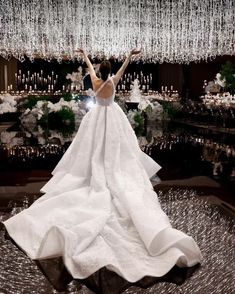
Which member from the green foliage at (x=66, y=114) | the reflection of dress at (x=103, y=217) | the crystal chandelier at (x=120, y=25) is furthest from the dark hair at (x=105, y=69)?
the green foliage at (x=66, y=114)

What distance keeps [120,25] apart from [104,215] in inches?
390

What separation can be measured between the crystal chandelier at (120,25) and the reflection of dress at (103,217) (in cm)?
730

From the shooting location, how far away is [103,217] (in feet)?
11.0

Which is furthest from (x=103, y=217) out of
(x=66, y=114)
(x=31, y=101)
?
(x=31, y=101)

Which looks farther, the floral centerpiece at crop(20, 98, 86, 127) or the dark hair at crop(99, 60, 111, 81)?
the floral centerpiece at crop(20, 98, 86, 127)

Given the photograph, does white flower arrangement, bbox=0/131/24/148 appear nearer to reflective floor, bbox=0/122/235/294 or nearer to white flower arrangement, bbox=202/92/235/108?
reflective floor, bbox=0/122/235/294

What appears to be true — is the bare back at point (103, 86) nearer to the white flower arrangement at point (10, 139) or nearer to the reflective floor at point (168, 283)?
the reflective floor at point (168, 283)

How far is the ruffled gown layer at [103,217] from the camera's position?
2.84 meters

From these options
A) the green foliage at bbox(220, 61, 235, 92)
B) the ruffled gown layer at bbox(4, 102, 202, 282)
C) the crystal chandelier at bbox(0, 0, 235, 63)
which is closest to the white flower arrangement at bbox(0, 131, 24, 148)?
the crystal chandelier at bbox(0, 0, 235, 63)

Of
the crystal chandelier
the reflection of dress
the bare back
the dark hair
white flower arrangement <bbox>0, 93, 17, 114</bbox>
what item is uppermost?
the crystal chandelier

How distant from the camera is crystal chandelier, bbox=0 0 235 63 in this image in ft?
36.3

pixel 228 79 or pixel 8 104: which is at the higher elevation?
pixel 228 79

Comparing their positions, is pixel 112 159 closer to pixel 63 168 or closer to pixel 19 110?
pixel 63 168

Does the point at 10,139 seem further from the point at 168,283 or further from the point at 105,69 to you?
the point at 168,283
